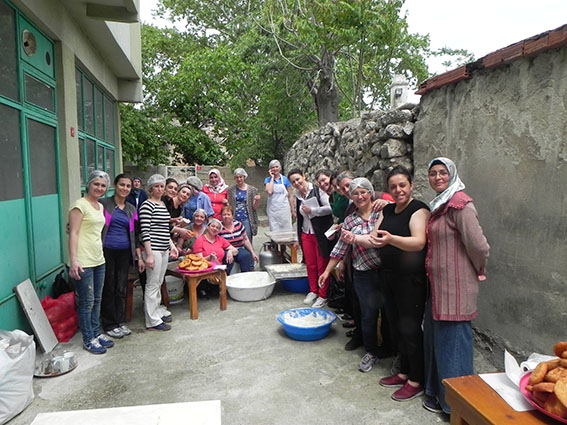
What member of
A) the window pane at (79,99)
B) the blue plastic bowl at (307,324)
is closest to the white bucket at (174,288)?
the blue plastic bowl at (307,324)

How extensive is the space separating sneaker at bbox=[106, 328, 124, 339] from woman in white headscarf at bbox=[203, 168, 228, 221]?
235 centimetres

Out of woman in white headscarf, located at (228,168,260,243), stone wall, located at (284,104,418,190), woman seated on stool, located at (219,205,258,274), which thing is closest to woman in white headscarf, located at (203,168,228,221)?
woman in white headscarf, located at (228,168,260,243)

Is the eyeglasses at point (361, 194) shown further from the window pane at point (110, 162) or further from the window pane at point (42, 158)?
the window pane at point (110, 162)

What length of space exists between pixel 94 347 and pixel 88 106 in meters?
4.49

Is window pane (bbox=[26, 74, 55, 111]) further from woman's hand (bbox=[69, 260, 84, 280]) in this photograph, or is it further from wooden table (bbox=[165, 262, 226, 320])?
wooden table (bbox=[165, 262, 226, 320])

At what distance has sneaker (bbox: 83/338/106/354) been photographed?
3.72 metres

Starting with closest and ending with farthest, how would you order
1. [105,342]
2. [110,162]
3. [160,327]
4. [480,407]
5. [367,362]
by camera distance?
[480,407] < [367,362] < [105,342] < [160,327] < [110,162]

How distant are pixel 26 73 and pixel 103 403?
3367 millimetres

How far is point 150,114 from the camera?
1438cm

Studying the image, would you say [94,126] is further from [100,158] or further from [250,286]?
[250,286]

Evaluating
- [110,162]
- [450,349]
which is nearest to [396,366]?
[450,349]

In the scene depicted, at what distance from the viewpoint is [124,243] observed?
4.04 metres

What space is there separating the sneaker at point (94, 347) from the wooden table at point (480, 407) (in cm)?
322

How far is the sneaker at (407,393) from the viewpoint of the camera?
2.92 metres
